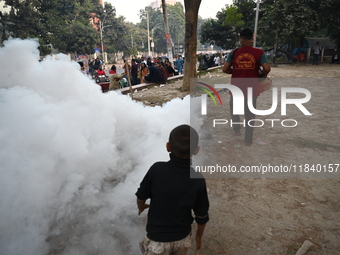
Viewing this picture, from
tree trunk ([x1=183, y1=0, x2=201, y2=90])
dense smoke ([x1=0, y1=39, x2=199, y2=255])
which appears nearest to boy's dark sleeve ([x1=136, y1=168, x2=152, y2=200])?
dense smoke ([x1=0, y1=39, x2=199, y2=255])

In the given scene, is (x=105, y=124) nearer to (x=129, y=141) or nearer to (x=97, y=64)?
(x=129, y=141)

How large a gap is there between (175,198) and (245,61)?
2.86 m

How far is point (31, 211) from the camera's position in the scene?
236 cm

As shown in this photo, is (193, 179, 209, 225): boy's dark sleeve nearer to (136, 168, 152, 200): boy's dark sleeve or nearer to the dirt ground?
(136, 168, 152, 200): boy's dark sleeve

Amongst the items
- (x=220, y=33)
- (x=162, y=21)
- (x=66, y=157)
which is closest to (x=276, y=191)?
(x=66, y=157)

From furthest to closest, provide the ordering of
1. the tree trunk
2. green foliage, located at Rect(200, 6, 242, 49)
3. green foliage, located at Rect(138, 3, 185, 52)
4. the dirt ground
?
green foliage, located at Rect(138, 3, 185, 52) < green foliage, located at Rect(200, 6, 242, 49) < the tree trunk < the dirt ground

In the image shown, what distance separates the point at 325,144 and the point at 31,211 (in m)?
4.06

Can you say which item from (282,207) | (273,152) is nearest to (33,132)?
(282,207)

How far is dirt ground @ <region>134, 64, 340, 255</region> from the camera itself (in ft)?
7.14

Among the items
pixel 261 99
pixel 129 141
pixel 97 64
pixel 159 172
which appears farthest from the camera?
pixel 97 64

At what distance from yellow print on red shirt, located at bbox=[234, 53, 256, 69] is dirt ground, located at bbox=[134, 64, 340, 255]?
1225 mm

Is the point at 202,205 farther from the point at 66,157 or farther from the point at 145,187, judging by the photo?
the point at 66,157

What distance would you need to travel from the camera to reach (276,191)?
113 inches

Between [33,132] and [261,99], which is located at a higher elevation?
[33,132]
